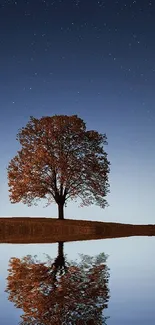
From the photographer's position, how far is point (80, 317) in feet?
30.0

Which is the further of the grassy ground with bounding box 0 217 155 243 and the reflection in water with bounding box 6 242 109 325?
the grassy ground with bounding box 0 217 155 243

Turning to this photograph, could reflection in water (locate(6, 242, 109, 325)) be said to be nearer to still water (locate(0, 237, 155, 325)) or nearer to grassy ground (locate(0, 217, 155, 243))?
still water (locate(0, 237, 155, 325))

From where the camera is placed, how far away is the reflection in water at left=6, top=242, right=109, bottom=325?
9.25 meters

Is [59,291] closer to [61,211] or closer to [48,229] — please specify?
[48,229]

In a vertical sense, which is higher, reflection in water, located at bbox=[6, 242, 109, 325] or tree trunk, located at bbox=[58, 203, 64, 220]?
tree trunk, located at bbox=[58, 203, 64, 220]

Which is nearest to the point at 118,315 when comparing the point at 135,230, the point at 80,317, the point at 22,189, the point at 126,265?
the point at 80,317

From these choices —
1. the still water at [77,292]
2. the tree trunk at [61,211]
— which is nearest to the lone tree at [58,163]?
the tree trunk at [61,211]

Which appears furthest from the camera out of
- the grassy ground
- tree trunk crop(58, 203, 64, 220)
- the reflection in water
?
tree trunk crop(58, 203, 64, 220)

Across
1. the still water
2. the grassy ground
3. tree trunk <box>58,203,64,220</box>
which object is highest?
tree trunk <box>58,203,64,220</box>

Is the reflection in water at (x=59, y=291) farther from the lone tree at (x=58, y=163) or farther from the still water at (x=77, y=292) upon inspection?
the lone tree at (x=58, y=163)

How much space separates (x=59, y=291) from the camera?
1231cm

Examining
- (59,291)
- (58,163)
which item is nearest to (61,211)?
(58,163)

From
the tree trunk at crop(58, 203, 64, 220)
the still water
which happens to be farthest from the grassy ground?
the still water

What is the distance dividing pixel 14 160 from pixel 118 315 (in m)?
48.9
